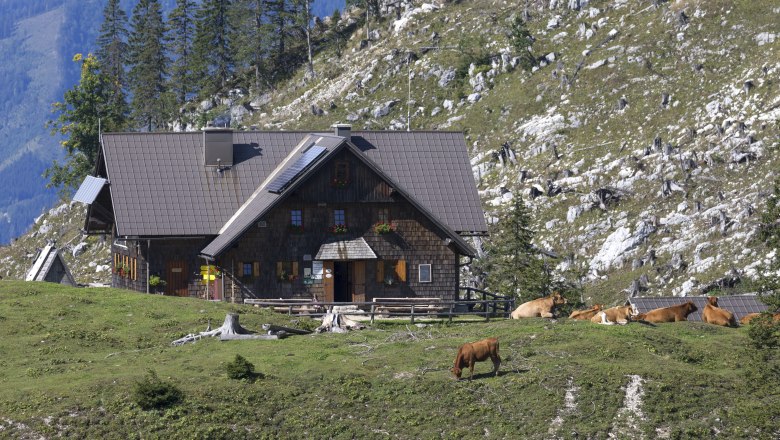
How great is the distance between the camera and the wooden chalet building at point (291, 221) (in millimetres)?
63312

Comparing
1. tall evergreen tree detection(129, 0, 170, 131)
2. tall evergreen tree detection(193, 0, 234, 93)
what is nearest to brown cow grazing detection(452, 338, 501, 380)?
tall evergreen tree detection(129, 0, 170, 131)

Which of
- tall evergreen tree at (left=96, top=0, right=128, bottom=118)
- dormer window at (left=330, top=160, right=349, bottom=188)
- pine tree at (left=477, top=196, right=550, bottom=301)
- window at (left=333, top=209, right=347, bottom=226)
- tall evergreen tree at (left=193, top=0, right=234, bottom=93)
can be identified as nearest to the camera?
dormer window at (left=330, top=160, right=349, bottom=188)

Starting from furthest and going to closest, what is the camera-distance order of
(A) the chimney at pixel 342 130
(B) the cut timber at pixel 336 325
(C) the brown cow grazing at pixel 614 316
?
(A) the chimney at pixel 342 130, (B) the cut timber at pixel 336 325, (C) the brown cow grazing at pixel 614 316

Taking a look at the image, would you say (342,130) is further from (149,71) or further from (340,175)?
(149,71)

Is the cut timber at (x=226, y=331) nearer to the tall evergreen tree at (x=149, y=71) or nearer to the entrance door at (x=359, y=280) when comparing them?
the entrance door at (x=359, y=280)

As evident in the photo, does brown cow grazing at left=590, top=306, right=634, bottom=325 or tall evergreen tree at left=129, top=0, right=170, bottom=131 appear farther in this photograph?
tall evergreen tree at left=129, top=0, right=170, bottom=131

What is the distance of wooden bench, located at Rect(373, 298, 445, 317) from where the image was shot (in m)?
56.7

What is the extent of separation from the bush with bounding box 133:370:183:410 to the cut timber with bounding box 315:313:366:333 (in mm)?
11718

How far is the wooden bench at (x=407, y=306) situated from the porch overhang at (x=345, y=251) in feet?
9.11

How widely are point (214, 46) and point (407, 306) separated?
10577cm

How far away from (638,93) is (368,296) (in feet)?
176

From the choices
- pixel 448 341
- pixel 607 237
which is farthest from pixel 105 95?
pixel 448 341

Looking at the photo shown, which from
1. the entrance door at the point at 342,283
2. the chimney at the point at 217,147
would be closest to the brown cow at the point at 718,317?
the entrance door at the point at 342,283

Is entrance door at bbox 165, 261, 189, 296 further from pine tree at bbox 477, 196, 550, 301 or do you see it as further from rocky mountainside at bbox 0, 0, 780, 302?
rocky mountainside at bbox 0, 0, 780, 302
